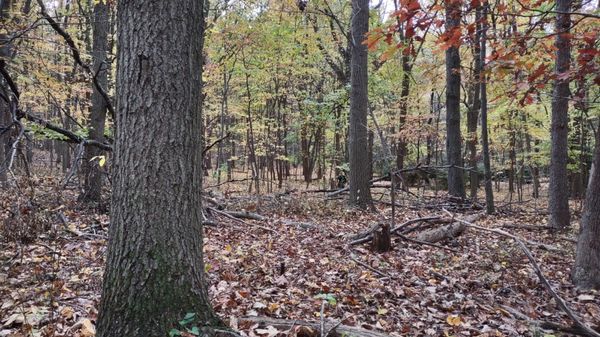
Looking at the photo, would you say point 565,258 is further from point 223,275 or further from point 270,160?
point 270,160

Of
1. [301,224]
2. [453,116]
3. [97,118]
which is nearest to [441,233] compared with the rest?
[301,224]

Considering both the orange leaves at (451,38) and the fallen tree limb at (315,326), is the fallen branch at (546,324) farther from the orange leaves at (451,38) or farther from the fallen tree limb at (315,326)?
the orange leaves at (451,38)

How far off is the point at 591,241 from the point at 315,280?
328cm

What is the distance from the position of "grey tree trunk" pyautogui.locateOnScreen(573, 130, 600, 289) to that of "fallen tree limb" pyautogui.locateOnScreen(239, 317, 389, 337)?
322 cm

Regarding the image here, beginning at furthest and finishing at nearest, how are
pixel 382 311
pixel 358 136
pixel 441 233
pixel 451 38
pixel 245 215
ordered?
pixel 358 136 < pixel 245 215 < pixel 441 233 < pixel 382 311 < pixel 451 38

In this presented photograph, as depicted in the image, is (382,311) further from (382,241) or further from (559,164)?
(559,164)

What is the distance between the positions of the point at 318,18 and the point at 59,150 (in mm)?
20804

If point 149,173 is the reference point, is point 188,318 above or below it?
below

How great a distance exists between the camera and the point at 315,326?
3115 millimetres

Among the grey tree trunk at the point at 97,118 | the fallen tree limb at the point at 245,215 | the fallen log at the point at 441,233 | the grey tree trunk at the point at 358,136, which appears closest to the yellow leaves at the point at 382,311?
the fallen log at the point at 441,233

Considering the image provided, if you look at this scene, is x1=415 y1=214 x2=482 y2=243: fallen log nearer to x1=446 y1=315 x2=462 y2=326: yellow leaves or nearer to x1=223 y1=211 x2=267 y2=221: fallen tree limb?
x1=446 y1=315 x2=462 y2=326: yellow leaves

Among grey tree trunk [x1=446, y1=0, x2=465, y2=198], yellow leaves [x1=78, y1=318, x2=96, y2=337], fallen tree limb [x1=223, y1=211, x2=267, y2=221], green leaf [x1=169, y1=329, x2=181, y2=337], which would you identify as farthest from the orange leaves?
grey tree trunk [x1=446, y1=0, x2=465, y2=198]

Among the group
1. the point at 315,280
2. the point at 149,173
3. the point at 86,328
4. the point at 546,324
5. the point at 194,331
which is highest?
the point at 149,173

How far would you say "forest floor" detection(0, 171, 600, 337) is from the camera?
344cm
